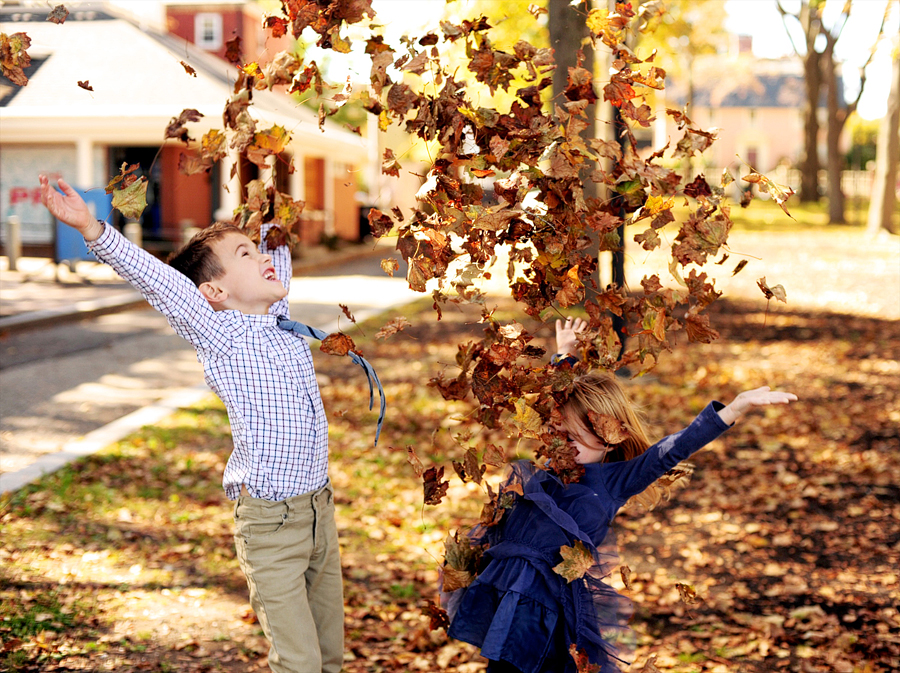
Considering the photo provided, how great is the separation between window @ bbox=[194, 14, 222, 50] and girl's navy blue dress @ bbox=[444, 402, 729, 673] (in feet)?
93.8

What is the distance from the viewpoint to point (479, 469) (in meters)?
2.72

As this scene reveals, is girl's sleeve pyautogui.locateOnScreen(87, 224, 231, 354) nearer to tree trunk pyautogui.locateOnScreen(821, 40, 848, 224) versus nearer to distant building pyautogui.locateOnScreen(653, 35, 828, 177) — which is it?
tree trunk pyautogui.locateOnScreen(821, 40, 848, 224)

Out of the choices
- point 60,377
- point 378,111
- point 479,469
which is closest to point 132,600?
point 479,469

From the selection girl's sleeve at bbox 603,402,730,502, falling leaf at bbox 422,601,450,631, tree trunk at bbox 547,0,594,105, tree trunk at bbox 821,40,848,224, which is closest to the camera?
girl's sleeve at bbox 603,402,730,502

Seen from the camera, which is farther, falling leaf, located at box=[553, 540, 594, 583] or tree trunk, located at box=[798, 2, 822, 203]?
tree trunk, located at box=[798, 2, 822, 203]

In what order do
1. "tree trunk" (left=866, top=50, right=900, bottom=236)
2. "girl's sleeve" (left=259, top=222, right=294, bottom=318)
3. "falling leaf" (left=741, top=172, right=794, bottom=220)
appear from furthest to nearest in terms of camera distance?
"tree trunk" (left=866, top=50, right=900, bottom=236)
"girl's sleeve" (left=259, top=222, right=294, bottom=318)
"falling leaf" (left=741, top=172, right=794, bottom=220)

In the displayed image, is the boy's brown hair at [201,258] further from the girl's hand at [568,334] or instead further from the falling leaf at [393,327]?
the girl's hand at [568,334]

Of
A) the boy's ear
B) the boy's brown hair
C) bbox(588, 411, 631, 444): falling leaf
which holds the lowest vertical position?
bbox(588, 411, 631, 444): falling leaf

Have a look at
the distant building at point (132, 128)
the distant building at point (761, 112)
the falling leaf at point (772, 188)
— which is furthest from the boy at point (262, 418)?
the distant building at point (761, 112)

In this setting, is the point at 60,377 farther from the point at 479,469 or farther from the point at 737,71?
the point at 737,71

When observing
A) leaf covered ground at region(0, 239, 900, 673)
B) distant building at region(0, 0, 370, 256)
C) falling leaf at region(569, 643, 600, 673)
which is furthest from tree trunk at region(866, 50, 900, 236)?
falling leaf at region(569, 643, 600, 673)

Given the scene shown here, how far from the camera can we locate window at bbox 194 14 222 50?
2852 centimetres

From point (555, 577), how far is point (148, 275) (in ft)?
5.00

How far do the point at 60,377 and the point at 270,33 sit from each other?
7.07 meters
